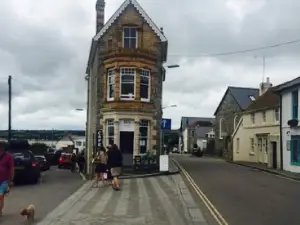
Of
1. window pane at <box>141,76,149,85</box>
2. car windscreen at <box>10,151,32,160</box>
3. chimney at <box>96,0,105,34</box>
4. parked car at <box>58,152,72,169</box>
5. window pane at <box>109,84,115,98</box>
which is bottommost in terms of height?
parked car at <box>58,152,72,169</box>

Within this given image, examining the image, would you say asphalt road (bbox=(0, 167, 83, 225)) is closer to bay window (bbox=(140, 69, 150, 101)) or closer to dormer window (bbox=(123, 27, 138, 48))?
bay window (bbox=(140, 69, 150, 101))

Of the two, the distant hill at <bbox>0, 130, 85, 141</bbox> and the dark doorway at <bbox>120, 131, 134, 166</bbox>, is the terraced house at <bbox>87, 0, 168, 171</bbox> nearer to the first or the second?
the dark doorway at <bbox>120, 131, 134, 166</bbox>

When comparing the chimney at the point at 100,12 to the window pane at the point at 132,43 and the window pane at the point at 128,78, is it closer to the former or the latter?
the window pane at the point at 132,43

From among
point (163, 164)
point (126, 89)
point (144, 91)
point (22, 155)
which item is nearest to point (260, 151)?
point (144, 91)

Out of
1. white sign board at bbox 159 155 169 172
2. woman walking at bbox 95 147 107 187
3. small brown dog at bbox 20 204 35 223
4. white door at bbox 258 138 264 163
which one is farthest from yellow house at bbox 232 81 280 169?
small brown dog at bbox 20 204 35 223

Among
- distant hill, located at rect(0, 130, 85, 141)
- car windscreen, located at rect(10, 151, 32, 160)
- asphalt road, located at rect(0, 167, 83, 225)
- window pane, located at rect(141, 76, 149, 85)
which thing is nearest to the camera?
asphalt road, located at rect(0, 167, 83, 225)

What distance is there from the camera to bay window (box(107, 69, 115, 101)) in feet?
103

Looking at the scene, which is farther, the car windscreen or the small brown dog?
the car windscreen

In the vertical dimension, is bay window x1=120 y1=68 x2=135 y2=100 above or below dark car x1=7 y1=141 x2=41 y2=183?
above

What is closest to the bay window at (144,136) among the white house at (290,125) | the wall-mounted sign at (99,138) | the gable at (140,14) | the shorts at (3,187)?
the wall-mounted sign at (99,138)

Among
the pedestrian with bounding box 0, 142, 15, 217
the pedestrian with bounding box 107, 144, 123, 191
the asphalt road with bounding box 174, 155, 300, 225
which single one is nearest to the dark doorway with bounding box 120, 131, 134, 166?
the asphalt road with bounding box 174, 155, 300, 225

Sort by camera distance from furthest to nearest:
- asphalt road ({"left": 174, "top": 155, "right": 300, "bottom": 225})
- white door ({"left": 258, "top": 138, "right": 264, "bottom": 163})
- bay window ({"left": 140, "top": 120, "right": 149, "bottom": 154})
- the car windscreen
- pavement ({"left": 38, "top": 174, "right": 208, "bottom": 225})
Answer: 1. white door ({"left": 258, "top": 138, "right": 264, "bottom": 163})
2. bay window ({"left": 140, "top": 120, "right": 149, "bottom": 154})
3. the car windscreen
4. asphalt road ({"left": 174, "top": 155, "right": 300, "bottom": 225})
5. pavement ({"left": 38, "top": 174, "right": 208, "bottom": 225})

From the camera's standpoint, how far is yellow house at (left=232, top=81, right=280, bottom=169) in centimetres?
3678

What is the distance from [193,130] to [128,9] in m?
73.5
